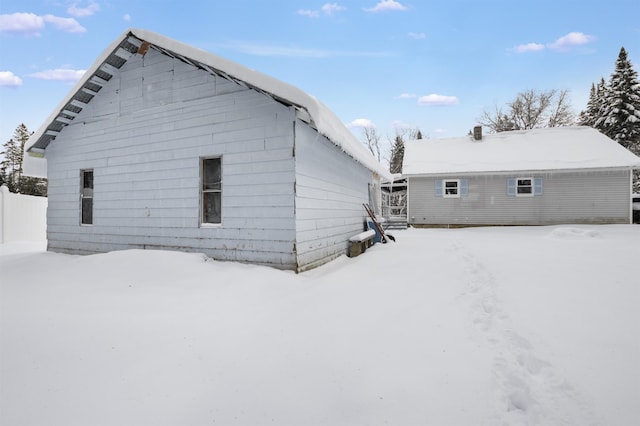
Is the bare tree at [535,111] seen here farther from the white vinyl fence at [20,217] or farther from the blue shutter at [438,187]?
the white vinyl fence at [20,217]

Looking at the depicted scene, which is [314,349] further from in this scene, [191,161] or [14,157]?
[14,157]

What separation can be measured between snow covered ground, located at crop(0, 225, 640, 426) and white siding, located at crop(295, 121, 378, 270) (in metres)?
1.21

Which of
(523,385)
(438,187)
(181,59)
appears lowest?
(523,385)

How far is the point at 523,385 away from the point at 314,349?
1.67m

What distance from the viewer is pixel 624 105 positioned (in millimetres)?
26125

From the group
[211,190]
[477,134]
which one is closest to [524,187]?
[477,134]

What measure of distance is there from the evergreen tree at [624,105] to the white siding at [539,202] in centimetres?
1499

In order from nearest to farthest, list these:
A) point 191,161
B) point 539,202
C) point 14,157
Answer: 1. point 191,161
2. point 539,202
3. point 14,157

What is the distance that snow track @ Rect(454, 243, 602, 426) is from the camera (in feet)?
6.57

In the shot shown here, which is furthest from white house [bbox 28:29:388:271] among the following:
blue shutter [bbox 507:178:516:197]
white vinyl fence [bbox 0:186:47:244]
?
blue shutter [bbox 507:178:516:197]

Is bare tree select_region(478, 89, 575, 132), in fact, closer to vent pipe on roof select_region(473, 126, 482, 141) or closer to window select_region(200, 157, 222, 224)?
vent pipe on roof select_region(473, 126, 482, 141)

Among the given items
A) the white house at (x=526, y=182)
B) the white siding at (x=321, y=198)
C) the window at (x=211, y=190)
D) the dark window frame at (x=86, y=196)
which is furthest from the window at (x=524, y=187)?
the dark window frame at (x=86, y=196)

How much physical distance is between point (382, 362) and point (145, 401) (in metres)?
1.81

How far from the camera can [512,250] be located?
8.52 m
